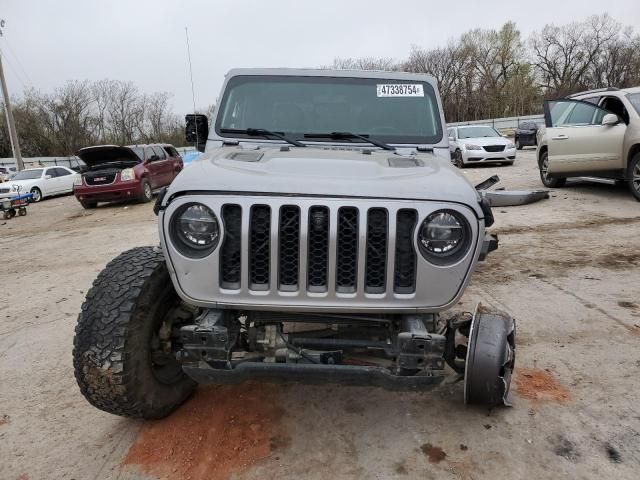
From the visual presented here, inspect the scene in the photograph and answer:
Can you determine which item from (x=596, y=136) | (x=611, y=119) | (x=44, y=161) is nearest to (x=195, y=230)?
(x=611, y=119)

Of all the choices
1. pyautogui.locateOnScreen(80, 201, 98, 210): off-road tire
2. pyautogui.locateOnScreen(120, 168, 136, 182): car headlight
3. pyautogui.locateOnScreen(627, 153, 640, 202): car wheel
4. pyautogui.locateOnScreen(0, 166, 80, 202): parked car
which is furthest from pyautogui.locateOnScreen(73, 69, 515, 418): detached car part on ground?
pyautogui.locateOnScreen(0, 166, 80, 202): parked car

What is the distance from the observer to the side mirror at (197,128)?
4.15m

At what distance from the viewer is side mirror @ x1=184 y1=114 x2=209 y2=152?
163 inches

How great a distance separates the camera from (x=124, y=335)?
2453 mm

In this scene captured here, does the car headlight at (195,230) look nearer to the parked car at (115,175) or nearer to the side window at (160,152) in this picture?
the parked car at (115,175)

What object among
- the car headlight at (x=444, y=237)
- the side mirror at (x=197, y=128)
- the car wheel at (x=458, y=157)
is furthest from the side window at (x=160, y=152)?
the car headlight at (x=444, y=237)

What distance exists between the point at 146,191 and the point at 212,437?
39.7 ft

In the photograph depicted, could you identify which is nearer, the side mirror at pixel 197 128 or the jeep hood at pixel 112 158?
the side mirror at pixel 197 128

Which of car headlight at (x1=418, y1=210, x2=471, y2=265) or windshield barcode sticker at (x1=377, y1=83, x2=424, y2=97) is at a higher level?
windshield barcode sticker at (x1=377, y1=83, x2=424, y2=97)

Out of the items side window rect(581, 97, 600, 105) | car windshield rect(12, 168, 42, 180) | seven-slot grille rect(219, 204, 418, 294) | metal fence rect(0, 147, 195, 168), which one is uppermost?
side window rect(581, 97, 600, 105)

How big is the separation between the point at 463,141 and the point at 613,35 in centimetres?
4936

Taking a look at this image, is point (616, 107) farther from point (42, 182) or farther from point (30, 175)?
point (30, 175)

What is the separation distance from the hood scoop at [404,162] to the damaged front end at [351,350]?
2.79 feet

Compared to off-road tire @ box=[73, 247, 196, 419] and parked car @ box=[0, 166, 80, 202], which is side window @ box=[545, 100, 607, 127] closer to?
off-road tire @ box=[73, 247, 196, 419]
